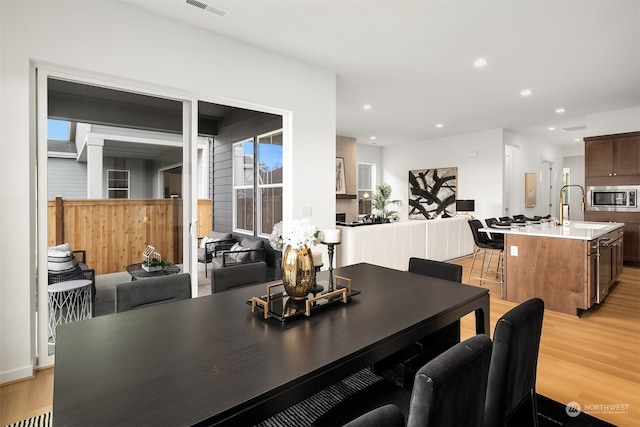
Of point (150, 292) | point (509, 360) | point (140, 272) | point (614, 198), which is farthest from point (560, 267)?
point (140, 272)

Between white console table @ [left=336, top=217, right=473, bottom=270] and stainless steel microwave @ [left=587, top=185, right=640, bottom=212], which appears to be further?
stainless steel microwave @ [left=587, top=185, right=640, bottom=212]

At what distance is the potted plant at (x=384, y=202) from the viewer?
378 inches

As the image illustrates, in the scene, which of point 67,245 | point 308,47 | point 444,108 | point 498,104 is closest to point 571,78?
point 498,104

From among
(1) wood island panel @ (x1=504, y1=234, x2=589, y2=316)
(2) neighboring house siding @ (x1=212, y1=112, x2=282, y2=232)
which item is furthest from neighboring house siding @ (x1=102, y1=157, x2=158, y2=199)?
(1) wood island panel @ (x1=504, y1=234, x2=589, y2=316)

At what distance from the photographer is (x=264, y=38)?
334 centimetres

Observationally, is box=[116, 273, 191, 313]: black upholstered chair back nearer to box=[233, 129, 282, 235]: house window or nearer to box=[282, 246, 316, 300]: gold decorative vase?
box=[282, 246, 316, 300]: gold decorative vase

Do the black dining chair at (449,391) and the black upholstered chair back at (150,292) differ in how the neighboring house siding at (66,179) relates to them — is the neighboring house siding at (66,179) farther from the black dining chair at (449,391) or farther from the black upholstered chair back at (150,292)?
the black dining chair at (449,391)

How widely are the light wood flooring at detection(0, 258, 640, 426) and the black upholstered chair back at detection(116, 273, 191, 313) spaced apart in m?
0.97

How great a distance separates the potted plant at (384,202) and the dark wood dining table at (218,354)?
7.90 metres

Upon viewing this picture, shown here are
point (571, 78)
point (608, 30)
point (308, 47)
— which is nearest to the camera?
point (608, 30)

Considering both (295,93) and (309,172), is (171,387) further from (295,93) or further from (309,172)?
(295,93)

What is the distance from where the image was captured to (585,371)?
2.40 m

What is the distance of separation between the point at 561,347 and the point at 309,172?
115 inches

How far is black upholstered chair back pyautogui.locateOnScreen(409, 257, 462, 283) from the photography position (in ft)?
7.35
